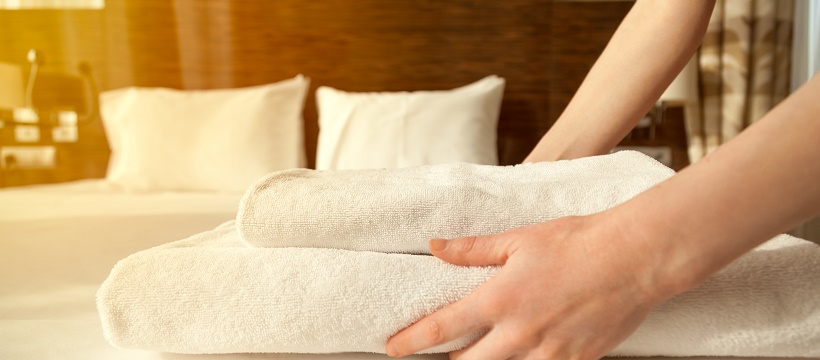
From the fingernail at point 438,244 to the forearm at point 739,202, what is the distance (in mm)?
146

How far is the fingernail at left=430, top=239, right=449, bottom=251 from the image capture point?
50 centimetres

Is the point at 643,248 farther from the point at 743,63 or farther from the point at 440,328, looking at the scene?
the point at 743,63

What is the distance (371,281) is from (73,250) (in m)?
0.85

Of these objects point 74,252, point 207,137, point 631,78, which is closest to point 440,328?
point 631,78

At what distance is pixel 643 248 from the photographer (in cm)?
44

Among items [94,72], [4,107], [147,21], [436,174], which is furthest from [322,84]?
[436,174]

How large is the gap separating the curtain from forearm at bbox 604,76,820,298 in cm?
222

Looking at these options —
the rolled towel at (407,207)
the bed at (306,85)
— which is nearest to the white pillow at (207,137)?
the bed at (306,85)

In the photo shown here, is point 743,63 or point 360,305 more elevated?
point 743,63

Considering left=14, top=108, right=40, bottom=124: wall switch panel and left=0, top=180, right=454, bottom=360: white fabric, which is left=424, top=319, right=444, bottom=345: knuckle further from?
left=14, top=108, right=40, bottom=124: wall switch panel

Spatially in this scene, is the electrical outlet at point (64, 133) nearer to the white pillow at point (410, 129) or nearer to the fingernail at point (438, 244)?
the white pillow at point (410, 129)

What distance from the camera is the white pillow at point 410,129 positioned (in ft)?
6.79

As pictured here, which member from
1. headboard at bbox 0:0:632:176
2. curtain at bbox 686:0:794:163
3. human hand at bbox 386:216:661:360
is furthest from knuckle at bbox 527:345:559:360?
curtain at bbox 686:0:794:163

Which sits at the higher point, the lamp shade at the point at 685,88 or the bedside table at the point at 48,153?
the lamp shade at the point at 685,88
